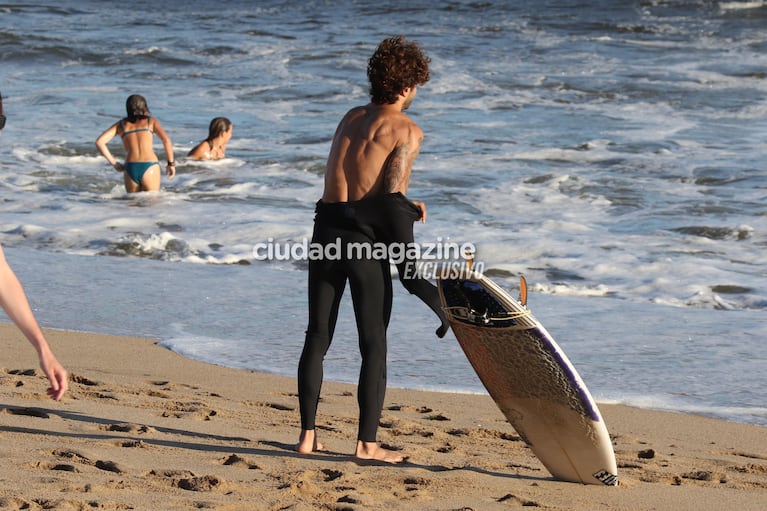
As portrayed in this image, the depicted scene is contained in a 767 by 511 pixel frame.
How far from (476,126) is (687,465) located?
1301cm

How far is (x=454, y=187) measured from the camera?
1261cm

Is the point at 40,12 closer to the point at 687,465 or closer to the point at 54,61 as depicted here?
the point at 54,61

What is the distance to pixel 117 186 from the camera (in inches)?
497

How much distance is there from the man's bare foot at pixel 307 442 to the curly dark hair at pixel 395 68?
4.43ft

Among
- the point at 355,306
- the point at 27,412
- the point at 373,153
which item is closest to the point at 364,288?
the point at 355,306

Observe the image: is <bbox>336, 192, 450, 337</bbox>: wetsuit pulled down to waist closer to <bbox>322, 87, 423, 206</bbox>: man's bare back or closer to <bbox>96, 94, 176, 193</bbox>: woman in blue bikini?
<bbox>322, 87, 423, 206</bbox>: man's bare back

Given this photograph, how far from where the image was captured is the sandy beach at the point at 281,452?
3564 millimetres

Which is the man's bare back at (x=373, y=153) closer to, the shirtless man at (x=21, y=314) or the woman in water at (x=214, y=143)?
the shirtless man at (x=21, y=314)

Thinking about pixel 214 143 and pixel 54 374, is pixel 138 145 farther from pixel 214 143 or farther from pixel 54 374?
pixel 54 374

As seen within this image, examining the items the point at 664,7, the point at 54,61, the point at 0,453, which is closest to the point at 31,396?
the point at 0,453

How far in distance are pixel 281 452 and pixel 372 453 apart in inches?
14.5

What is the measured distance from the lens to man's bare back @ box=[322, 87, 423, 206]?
409 centimetres

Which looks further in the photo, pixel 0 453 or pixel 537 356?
pixel 537 356


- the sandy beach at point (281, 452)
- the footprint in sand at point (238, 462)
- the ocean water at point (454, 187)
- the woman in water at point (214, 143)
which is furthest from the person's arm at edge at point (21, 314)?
the woman in water at point (214, 143)
